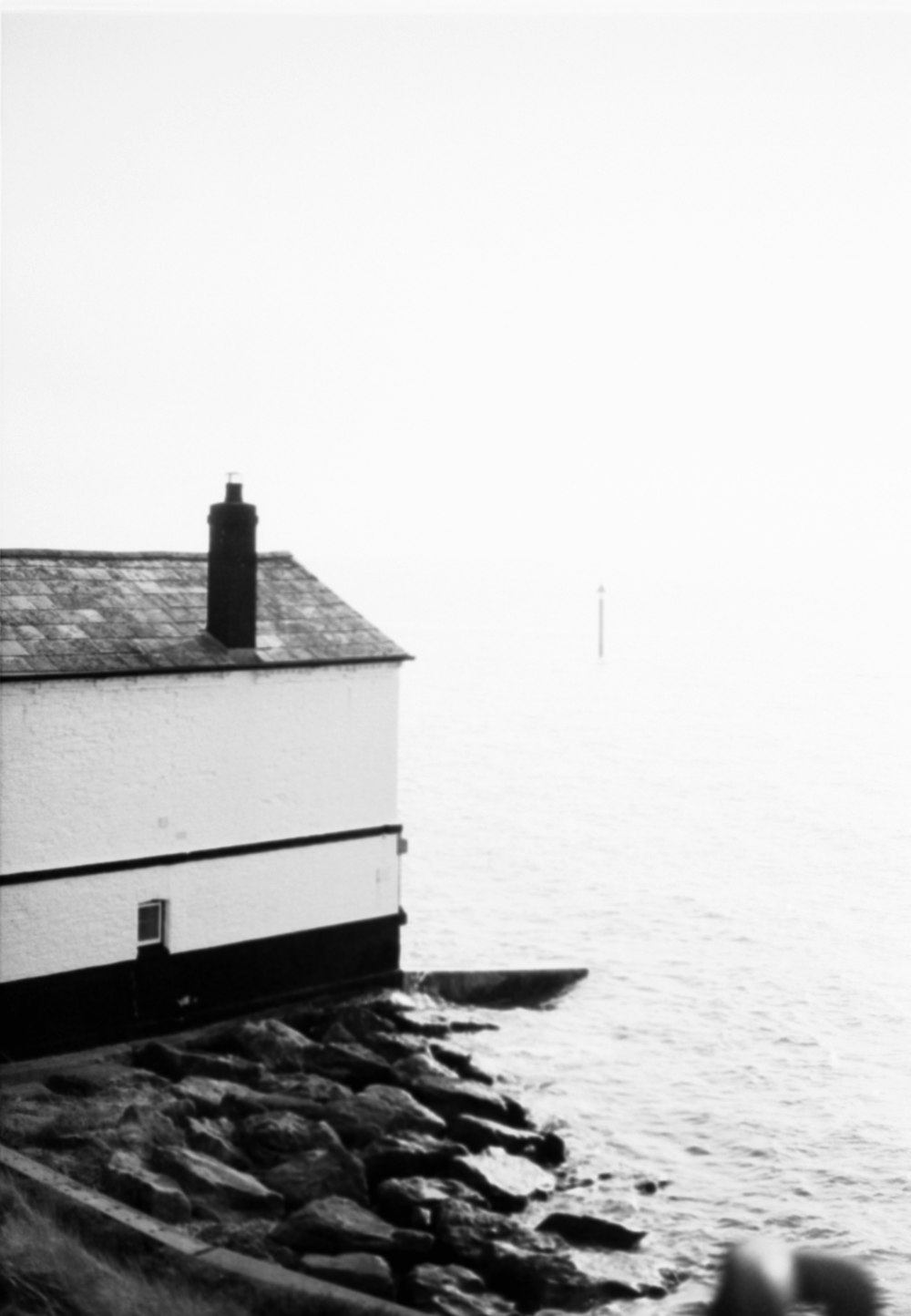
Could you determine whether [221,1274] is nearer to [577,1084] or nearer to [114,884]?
[114,884]

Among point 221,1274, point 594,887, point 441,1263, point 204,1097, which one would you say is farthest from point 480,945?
point 221,1274

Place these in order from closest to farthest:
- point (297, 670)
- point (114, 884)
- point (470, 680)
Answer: point (114, 884), point (297, 670), point (470, 680)

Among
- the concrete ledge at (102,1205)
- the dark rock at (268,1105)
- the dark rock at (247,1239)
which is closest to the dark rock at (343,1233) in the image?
the dark rock at (247,1239)

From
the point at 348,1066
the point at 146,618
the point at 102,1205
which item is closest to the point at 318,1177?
the point at 102,1205

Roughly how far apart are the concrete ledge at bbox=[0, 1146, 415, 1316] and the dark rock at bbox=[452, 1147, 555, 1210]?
4295 mm

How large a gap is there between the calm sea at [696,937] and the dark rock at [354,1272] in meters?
3.29

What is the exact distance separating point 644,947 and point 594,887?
7.49 m

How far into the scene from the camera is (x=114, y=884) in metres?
19.2

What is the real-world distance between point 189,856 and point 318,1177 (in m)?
6.23

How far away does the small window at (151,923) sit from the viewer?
19.7 m

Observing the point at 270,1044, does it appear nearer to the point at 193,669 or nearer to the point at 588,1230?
the point at 588,1230

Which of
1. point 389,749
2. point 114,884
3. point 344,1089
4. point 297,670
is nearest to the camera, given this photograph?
point 344,1089

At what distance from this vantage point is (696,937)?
35188mm

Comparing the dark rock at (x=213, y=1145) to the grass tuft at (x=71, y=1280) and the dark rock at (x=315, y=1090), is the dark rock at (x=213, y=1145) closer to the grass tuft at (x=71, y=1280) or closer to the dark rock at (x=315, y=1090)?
the dark rock at (x=315, y=1090)
